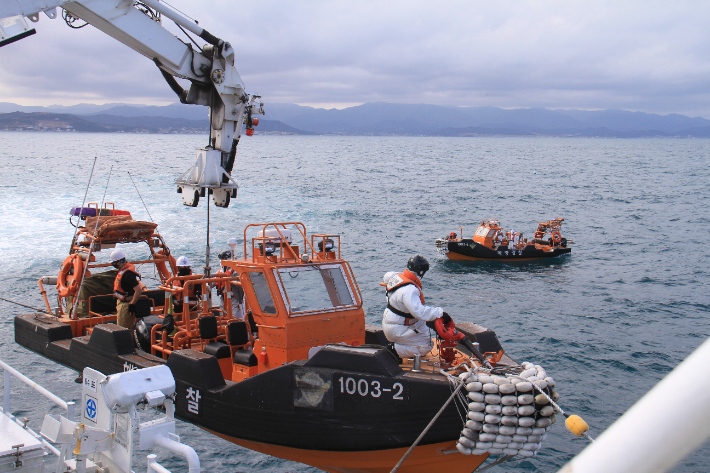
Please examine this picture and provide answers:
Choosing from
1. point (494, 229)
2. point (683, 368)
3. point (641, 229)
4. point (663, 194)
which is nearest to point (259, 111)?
point (683, 368)

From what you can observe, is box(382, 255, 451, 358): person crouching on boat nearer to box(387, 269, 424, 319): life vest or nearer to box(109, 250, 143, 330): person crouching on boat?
box(387, 269, 424, 319): life vest

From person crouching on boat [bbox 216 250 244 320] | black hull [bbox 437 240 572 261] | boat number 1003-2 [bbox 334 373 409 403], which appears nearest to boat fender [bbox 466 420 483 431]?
boat number 1003-2 [bbox 334 373 409 403]

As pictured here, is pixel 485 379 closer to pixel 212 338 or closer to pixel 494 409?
pixel 494 409

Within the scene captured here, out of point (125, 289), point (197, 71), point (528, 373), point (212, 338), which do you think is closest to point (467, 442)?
point (528, 373)

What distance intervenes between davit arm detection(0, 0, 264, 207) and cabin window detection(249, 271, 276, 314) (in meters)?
2.82

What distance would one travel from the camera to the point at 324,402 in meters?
6.39

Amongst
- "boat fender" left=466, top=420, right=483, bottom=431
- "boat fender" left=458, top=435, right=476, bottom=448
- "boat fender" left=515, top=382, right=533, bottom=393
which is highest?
"boat fender" left=515, top=382, right=533, bottom=393

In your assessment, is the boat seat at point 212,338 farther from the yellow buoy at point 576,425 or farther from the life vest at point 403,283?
the yellow buoy at point 576,425

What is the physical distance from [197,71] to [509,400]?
745 centimetres

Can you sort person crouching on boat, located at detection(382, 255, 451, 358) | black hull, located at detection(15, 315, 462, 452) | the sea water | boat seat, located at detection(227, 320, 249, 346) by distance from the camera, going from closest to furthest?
black hull, located at detection(15, 315, 462, 452) → person crouching on boat, located at detection(382, 255, 451, 358) → boat seat, located at detection(227, 320, 249, 346) → the sea water

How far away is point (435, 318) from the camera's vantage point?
6.71 metres

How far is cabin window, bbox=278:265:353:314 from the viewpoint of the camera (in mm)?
7594

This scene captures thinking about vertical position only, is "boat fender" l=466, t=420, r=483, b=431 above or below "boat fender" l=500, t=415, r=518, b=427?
below

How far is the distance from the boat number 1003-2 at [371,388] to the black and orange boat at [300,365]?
0.01 meters
